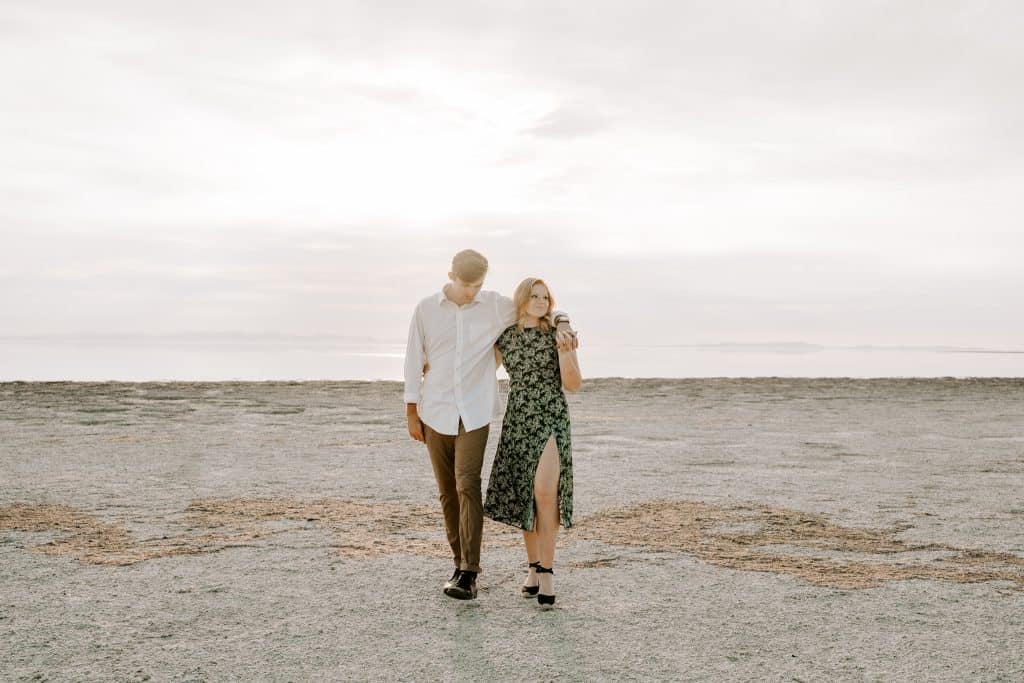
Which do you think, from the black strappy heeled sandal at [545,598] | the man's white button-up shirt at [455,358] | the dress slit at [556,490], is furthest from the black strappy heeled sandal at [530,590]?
the man's white button-up shirt at [455,358]

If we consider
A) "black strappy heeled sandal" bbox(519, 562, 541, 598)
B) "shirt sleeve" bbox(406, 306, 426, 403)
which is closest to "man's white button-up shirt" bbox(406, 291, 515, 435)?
"shirt sleeve" bbox(406, 306, 426, 403)

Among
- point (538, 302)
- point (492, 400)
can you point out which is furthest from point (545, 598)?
point (538, 302)

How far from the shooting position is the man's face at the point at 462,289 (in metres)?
4.90

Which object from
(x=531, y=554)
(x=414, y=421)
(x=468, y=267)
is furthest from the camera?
(x=414, y=421)

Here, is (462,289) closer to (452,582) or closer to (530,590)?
(452,582)

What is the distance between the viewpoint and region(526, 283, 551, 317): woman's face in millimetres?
4805

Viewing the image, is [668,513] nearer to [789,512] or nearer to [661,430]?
[789,512]

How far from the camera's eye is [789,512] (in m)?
7.48

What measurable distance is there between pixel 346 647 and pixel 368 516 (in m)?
3.07

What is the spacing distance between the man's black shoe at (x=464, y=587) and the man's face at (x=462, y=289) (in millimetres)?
1444

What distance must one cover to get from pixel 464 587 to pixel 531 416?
97 cm

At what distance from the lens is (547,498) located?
4910mm

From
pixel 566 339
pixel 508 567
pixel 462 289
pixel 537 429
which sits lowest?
pixel 508 567

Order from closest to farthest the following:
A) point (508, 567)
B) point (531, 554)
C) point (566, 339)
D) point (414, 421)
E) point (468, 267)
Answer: point (566, 339), point (468, 267), point (531, 554), point (414, 421), point (508, 567)
